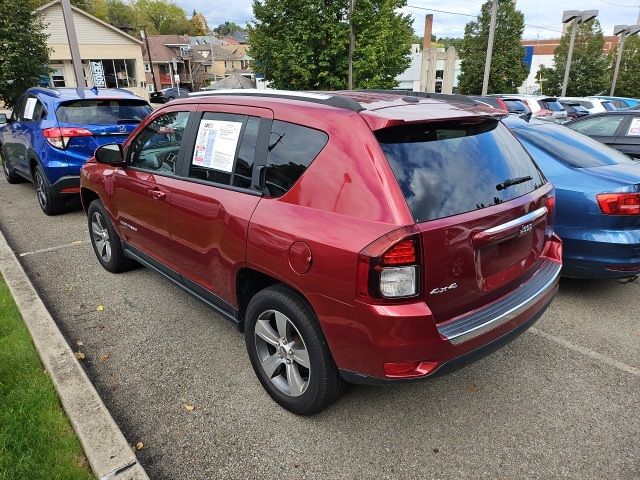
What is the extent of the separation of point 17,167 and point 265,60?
12.6 metres

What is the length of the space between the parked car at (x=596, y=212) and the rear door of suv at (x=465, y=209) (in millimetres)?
1488

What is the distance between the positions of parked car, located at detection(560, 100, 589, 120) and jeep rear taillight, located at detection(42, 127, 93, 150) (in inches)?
606

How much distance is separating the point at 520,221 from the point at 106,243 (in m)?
4.03

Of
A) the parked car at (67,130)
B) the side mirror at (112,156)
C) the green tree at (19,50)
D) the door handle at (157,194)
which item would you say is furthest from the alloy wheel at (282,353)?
the green tree at (19,50)

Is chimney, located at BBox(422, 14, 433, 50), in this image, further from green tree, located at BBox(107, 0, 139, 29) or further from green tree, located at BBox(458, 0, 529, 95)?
green tree, located at BBox(107, 0, 139, 29)

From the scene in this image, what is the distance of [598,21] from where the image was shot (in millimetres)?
32375

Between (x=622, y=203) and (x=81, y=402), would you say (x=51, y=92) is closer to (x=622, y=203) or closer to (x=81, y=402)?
(x=81, y=402)

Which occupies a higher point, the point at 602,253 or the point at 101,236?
the point at 602,253

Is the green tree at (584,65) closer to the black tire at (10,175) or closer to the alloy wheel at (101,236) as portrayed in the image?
the black tire at (10,175)

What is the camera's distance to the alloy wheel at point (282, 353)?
2.68 metres

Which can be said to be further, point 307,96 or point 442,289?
point 307,96

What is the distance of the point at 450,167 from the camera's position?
95.4 inches

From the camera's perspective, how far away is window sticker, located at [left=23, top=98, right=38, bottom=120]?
7125 millimetres

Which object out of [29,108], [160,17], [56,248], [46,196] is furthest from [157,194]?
[160,17]
